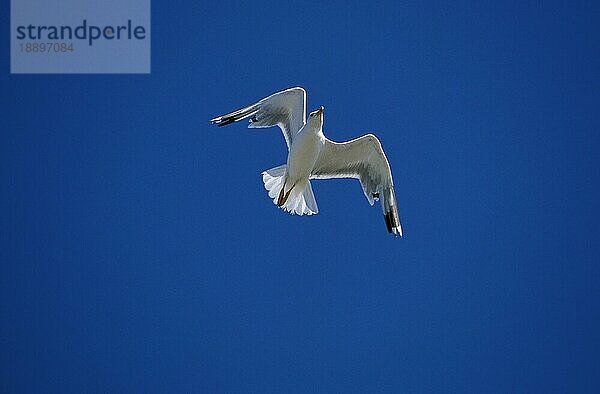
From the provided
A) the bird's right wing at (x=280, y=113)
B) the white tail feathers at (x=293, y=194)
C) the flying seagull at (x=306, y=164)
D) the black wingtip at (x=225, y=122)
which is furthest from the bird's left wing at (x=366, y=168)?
the black wingtip at (x=225, y=122)

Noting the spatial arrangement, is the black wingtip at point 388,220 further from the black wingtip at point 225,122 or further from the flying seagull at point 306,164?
the black wingtip at point 225,122

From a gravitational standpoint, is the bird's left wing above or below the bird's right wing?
below

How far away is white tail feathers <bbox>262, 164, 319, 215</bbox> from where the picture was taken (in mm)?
7023

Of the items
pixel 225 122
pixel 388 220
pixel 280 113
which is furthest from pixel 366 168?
pixel 225 122

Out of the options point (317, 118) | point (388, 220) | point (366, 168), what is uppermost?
point (317, 118)

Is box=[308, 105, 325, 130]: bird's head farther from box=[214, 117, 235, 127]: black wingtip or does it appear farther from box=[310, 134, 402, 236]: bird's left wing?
box=[214, 117, 235, 127]: black wingtip

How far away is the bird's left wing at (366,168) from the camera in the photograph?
6.89 meters

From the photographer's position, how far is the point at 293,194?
7.04 m

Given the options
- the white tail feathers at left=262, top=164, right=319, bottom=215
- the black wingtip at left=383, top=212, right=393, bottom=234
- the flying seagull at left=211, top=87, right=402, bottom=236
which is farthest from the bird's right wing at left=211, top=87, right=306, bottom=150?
the black wingtip at left=383, top=212, right=393, bottom=234

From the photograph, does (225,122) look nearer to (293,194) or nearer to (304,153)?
(304,153)

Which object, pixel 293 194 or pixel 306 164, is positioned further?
pixel 293 194

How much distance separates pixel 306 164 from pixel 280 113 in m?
0.42

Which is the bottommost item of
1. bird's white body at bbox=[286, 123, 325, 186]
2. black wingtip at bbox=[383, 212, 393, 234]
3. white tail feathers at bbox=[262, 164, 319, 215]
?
black wingtip at bbox=[383, 212, 393, 234]

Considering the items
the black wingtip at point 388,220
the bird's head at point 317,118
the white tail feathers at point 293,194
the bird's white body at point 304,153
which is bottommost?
the black wingtip at point 388,220
